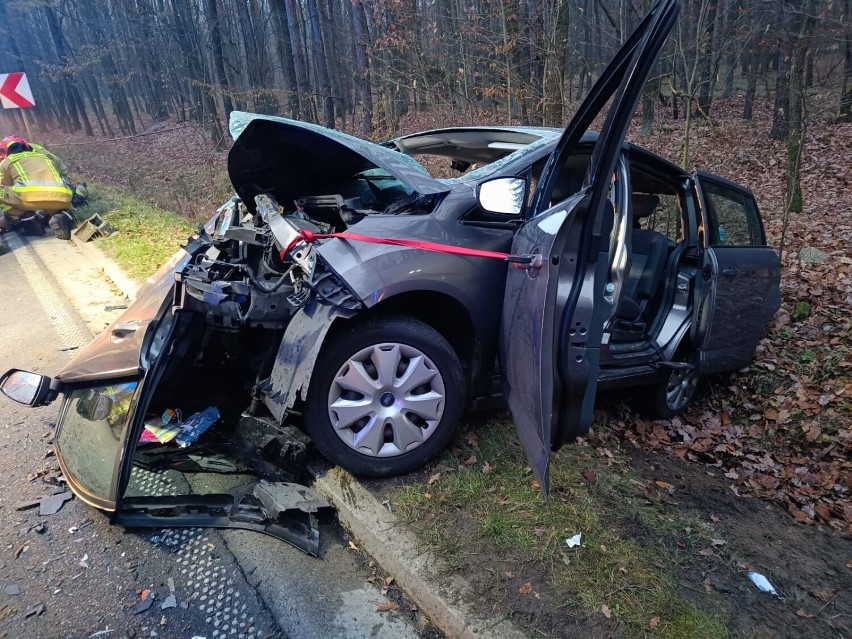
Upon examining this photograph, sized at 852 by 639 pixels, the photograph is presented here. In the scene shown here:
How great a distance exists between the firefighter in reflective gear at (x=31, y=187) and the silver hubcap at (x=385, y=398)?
880 cm

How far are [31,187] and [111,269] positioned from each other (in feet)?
12.1

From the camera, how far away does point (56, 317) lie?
5.79m

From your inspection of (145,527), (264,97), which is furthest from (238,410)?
(264,97)

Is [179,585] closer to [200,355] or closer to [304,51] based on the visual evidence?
[200,355]

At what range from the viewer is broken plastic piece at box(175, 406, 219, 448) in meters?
A: 3.26

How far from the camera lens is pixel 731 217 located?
426cm

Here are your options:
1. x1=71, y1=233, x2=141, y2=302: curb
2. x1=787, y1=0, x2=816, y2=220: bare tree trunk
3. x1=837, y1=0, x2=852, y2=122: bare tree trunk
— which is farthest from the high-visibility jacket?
x1=837, y1=0, x2=852, y2=122: bare tree trunk

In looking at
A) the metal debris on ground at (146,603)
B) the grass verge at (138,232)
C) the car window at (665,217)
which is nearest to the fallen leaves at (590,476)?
the car window at (665,217)

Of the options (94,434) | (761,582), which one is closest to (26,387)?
(94,434)

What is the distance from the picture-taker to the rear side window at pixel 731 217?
Answer: 4082 mm

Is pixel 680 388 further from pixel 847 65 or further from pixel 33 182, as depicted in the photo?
pixel 33 182

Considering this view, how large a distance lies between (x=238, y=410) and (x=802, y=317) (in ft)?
16.0

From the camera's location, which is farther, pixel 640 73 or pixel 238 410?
pixel 238 410

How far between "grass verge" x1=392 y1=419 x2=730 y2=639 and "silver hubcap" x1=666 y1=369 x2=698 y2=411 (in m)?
1.04
